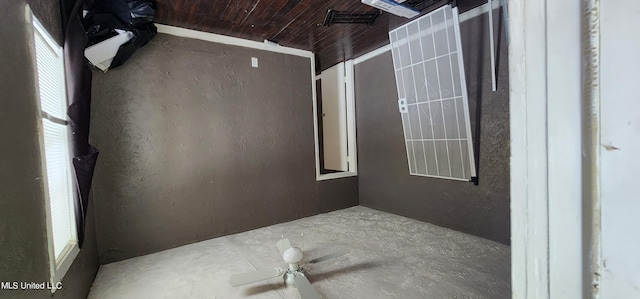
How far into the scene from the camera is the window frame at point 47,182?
1.23m

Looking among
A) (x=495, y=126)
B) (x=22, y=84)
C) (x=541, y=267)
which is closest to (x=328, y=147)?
(x=495, y=126)

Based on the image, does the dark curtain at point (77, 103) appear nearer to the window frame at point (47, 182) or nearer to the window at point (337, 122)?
the window frame at point (47, 182)

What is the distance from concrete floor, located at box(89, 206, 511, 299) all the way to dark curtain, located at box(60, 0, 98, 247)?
66cm

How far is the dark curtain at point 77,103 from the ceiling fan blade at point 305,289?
1.47 metres

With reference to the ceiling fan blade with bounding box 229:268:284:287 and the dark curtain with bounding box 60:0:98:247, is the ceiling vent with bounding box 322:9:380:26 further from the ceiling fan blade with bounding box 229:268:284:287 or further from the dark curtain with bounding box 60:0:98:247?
the ceiling fan blade with bounding box 229:268:284:287

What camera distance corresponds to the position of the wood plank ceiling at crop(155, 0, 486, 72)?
2324 millimetres

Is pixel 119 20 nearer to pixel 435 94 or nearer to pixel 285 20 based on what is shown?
A: pixel 285 20

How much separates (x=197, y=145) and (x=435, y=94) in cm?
251

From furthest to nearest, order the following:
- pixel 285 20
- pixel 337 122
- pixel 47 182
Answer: pixel 337 122, pixel 285 20, pixel 47 182

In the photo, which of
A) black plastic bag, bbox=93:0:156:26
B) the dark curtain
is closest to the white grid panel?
black plastic bag, bbox=93:0:156:26

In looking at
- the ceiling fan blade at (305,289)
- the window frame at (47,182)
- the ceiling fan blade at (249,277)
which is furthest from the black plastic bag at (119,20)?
the ceiling fan blade at (305,289)

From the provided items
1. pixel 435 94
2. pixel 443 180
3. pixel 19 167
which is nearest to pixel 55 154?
pixel 19 167

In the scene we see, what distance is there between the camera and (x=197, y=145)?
280cm

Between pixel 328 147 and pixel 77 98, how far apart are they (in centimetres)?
349
